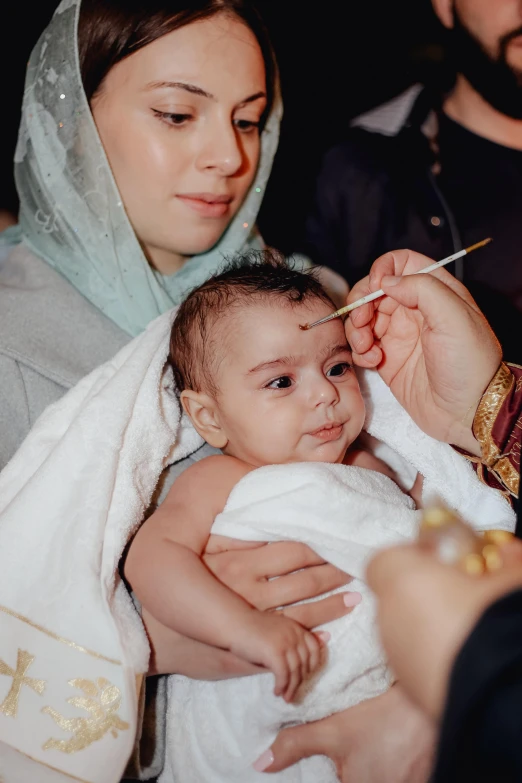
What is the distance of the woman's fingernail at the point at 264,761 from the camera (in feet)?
4.64

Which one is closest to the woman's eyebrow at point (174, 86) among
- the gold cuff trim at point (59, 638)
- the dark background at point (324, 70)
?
the gold cuff trim at point (59, 638)

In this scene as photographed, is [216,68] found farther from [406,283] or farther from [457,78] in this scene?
[457,78]

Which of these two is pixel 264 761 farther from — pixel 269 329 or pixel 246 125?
pixel 246 125

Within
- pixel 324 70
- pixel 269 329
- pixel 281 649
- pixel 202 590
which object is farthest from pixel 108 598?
pixel 324 70

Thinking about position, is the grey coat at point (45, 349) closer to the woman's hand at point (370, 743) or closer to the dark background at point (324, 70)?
the woman's hand at point (370, 743)

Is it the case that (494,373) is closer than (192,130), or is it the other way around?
(494,373)

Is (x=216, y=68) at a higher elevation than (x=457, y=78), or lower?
higher

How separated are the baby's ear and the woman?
0.17 m

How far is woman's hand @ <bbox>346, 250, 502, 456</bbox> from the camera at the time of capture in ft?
5.16

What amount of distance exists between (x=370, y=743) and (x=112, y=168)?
159 centimetres

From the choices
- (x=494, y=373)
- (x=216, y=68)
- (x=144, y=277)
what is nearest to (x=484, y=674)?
(x=494, y=373)

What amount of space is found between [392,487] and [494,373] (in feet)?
1.18

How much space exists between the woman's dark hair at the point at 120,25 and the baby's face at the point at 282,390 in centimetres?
83

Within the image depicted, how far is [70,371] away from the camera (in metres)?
1.82
